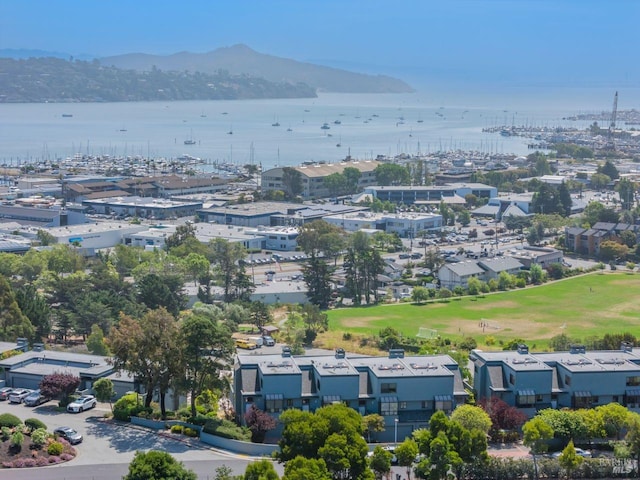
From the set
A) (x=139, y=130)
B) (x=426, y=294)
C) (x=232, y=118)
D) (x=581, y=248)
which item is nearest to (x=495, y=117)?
(x=232, y=118)

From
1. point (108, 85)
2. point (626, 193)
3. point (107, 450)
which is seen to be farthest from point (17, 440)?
point (108, 85)

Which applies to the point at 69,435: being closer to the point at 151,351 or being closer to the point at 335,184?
the point at 151,351

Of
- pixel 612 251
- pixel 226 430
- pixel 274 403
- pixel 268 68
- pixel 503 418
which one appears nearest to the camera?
pixel 226 430

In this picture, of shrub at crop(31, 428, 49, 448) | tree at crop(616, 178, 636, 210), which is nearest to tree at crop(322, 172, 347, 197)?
tree at crop(616, 178, 636, 210)

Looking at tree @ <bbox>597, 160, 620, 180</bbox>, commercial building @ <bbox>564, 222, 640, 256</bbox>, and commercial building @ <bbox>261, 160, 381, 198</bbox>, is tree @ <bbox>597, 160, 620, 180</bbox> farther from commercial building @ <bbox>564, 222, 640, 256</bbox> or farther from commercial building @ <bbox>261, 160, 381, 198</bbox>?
commercial building @ <bbox>564, 222, 640, 256</bbox>

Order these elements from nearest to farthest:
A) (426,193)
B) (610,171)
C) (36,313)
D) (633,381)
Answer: (633,381) → (36,313) → (426,193) → (610,171)

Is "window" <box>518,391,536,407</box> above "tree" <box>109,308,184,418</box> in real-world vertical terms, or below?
below

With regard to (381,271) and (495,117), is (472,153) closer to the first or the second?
(381,271)

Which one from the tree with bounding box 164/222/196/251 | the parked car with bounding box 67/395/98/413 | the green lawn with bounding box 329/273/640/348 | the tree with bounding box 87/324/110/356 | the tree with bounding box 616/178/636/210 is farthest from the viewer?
the tree with bounding box 616/178/636/210
